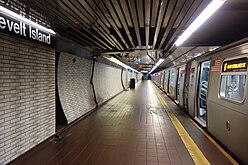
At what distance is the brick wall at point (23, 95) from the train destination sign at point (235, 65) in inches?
149

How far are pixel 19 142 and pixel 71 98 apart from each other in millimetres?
2552

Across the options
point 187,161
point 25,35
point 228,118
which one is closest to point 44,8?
point 25,35

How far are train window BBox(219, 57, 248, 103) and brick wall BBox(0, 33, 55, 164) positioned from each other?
12.2ft

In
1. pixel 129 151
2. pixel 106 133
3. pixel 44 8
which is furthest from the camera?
pixel 106 133

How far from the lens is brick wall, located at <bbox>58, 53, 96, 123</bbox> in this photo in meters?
5.08

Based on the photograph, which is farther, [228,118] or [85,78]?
[85,78]

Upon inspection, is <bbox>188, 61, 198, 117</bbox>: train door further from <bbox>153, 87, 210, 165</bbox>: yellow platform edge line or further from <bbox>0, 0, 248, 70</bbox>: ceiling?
<bbox>0, 0, 248, 70</bbox>: ceiling

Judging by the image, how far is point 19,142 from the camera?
3.09 metres

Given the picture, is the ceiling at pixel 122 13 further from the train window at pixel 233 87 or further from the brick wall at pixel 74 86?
the train window at pixel 233 87

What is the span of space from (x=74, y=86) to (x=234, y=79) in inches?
177

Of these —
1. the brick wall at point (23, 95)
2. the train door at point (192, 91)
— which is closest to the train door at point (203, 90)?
the train door at point (192, 91)

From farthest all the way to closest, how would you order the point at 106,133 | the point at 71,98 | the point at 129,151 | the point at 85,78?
the point at 85,78 < the point at 71,98 < the point at 106,133 < the point at 129,151

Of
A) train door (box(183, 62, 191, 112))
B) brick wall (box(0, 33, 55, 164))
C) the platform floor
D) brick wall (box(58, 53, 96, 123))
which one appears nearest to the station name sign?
brick wall (box(0, 33, 55, 164))

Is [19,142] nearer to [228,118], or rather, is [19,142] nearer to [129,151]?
[129,151]
